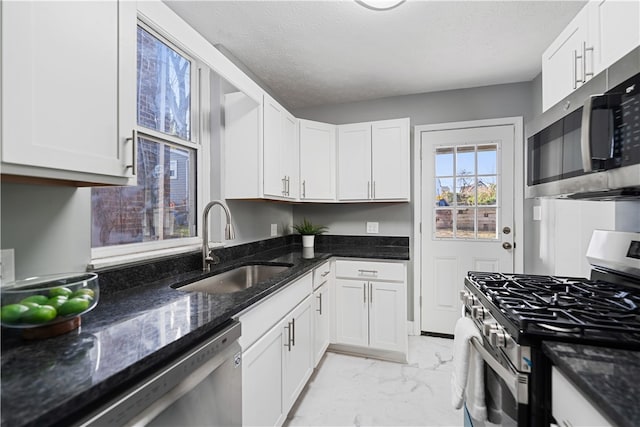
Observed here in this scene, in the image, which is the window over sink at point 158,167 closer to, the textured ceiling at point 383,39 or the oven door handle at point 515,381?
the textured ceiling at point 383,39

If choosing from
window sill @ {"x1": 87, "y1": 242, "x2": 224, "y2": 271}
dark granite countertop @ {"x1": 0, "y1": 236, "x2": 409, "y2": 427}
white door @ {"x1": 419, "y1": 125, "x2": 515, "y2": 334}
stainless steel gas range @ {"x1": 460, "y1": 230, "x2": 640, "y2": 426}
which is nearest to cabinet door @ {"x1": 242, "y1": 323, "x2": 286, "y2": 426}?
dark granite countertop @ {"x1": 0, "y1": 236, "x2": 409, "y2": 427}

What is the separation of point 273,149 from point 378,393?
193 cm

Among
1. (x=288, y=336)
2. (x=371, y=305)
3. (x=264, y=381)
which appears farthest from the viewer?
(x=371, y=305)

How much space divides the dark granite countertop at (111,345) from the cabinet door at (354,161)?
5.14 feet

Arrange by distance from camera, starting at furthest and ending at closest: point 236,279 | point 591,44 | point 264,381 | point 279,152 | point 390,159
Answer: point 390,159
point 279,152
point 236,279
point 264,381
point 591,44

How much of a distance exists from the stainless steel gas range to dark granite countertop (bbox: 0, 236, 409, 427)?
3.09ft

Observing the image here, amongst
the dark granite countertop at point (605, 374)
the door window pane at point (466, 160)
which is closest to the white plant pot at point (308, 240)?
the door window pane at point (466, 160)

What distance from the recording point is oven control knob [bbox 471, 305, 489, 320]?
1.23 m

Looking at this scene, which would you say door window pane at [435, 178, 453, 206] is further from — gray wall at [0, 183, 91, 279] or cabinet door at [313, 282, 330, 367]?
gray wall at [0, 183, 91, 279]

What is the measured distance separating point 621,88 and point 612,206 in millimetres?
1071

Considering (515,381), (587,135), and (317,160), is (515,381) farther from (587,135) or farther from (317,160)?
(317,160)

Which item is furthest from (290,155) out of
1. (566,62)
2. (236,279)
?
(566,62)

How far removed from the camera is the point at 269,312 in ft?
4.74

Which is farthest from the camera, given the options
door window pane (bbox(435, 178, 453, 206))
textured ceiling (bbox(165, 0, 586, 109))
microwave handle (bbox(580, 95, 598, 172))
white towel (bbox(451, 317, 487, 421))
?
door window pane (bbox(435, 178, 453, 206))
